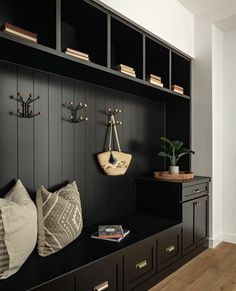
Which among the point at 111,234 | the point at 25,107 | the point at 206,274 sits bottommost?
the point at 206,274

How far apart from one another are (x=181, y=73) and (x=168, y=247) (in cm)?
196

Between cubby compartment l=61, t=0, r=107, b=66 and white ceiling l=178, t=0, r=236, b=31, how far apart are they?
125 centimetres

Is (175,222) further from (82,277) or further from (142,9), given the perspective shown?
(142,9)

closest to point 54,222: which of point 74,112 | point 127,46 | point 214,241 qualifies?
point 74,112

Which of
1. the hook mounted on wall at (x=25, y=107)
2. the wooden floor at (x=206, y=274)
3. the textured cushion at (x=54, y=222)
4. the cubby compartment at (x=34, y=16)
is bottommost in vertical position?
the wooden floor at (x=206, y=274)

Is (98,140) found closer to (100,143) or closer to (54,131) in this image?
(100,143)

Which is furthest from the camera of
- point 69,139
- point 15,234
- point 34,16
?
point 69,139

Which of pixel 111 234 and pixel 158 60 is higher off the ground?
pixel 158 60

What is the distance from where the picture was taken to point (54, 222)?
170cm

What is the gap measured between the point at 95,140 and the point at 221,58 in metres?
1.94

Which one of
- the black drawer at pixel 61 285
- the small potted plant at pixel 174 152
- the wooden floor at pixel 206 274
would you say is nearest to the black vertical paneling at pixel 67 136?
the black drawer at pixel 61 285

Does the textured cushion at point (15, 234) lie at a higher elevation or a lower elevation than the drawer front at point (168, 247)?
higher

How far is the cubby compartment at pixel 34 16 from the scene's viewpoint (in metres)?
1.71

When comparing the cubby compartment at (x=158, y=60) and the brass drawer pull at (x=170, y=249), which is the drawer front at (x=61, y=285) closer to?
the brass drawer pull at (x=170, y=249)
